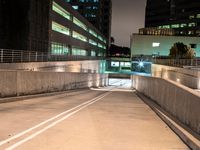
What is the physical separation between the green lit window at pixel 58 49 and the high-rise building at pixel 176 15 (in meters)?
79.6

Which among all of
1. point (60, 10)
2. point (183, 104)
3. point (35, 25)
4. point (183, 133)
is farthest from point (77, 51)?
point (183, 133)

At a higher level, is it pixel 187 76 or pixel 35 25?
pixel 35 25

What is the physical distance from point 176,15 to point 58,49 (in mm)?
105601

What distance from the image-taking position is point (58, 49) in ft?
210

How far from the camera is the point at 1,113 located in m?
12.2

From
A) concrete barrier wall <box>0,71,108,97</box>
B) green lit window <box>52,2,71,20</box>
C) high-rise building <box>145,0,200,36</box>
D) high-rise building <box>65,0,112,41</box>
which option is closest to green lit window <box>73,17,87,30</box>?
green lit window <box>52,2,71,20</box>

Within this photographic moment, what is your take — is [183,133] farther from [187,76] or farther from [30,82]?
[187,76]

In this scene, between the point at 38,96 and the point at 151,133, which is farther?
the point at 38,96

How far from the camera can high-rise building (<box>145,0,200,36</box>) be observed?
148250 mm

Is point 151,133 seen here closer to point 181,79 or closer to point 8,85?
point 8,85

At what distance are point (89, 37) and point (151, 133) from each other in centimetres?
10025

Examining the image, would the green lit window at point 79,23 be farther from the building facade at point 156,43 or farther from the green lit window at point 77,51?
the building facade at point 156,43

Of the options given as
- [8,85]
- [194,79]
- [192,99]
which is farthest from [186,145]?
[194,79]

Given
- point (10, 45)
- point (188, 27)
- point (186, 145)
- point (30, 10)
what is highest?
point (188, 27)
